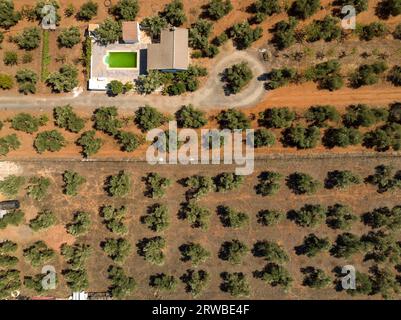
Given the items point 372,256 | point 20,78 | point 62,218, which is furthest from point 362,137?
point 20,78

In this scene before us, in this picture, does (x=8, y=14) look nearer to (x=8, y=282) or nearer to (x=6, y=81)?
(x=6, y=81)

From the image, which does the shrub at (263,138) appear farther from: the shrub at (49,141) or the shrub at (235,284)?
the shrub at (49,141)

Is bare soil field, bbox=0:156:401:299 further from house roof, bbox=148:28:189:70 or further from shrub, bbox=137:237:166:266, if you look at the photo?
house roof, bbox=148:28:189:70

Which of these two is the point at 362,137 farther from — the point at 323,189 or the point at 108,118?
the point at 108,118

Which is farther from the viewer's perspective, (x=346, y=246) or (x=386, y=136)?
(x=346, y=246)

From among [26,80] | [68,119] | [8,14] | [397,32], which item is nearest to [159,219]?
[68,119]

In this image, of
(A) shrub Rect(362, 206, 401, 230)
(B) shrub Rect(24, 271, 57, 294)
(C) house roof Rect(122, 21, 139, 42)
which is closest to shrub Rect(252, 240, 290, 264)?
(A) shrub Rect(362, 206, 401, 230)

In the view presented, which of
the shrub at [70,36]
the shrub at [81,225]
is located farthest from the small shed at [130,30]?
the shrub at [81,225]
